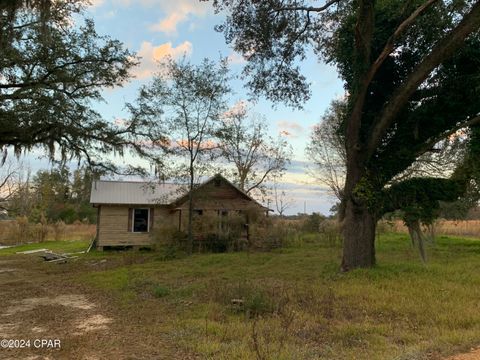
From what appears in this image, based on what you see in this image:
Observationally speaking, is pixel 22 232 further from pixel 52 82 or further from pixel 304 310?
pixel 304 310

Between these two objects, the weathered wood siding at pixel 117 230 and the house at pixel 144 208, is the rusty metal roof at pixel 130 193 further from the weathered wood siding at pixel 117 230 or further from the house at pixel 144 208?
the weathered wood siding at pixel 117 230

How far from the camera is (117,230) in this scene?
23703 mm

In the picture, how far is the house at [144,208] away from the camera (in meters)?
23.0

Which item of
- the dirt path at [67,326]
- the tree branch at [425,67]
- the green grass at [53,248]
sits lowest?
the dirt path at [67,326]

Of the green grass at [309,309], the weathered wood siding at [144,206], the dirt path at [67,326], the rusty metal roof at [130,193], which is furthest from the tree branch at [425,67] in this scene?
the rusty metal roof at [130,193]

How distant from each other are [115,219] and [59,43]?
12446 millimetres

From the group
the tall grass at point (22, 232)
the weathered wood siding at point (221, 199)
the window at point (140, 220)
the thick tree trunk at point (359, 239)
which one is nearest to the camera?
the thick tree trunk at point (359, 239)

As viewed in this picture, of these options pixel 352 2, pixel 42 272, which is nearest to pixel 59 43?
pixel 42 272

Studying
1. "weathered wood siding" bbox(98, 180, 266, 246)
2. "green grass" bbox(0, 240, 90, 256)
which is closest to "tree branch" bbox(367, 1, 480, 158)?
"weathered wood siding" bbox(98, 180, 266, 246)

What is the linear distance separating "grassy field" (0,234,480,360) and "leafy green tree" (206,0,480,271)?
7.13 ft

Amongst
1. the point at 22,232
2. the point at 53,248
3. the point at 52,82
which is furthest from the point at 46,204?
the point at 52,82

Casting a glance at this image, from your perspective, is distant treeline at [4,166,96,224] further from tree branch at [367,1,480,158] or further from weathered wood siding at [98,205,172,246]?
tree branch at [367,1,480,158]

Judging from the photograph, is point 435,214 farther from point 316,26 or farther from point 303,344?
point 303,344

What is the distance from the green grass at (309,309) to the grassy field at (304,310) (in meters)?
0.02
